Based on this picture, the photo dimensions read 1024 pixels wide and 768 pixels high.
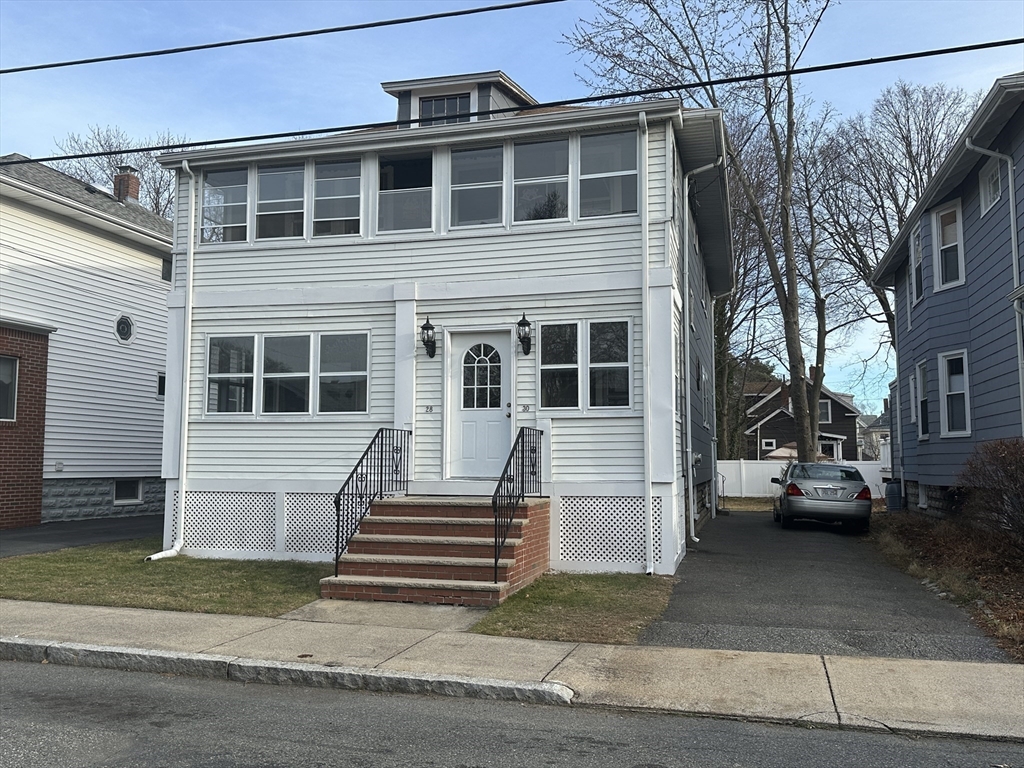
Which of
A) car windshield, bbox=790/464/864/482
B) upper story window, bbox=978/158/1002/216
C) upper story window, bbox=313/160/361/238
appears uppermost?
upper story window, bbox=978/158/1002/216

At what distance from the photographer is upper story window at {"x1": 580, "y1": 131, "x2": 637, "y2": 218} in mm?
12164

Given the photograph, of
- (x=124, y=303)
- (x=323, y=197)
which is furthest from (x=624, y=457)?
(x=124, y=303)

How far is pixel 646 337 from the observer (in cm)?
1161

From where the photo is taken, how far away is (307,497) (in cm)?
1272

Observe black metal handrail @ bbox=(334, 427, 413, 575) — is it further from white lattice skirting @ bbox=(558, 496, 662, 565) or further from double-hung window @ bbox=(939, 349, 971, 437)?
double-hung window @ bbox=(939, 349, 971, 437)

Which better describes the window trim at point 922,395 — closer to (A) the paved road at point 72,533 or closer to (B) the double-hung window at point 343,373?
(B) the double-hung window at point 343,373

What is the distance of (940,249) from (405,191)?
11084 mm

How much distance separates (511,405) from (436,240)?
2.66m

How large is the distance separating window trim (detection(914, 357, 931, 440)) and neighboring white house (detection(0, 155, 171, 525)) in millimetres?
17608

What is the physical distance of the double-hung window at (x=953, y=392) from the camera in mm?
16781

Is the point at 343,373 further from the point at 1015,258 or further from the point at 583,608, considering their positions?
the point at 1015,258

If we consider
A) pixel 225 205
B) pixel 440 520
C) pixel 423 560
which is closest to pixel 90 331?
pixel 225 205

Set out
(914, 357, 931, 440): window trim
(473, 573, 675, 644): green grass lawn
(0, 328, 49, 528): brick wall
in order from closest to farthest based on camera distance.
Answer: (473, 573, 675, 644): green grass lawn
(0, 328, 49, 528): brick wall
(914, 357, 931, 440): window trim

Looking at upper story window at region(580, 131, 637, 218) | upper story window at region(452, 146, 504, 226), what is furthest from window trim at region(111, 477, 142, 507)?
upper story window at region(580, 131, 637, 218)
